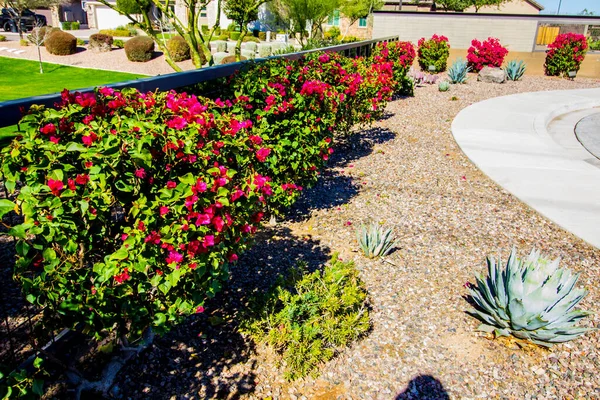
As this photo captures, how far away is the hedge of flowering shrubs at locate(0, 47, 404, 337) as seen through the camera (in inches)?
102

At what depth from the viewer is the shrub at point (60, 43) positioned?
1046 inches

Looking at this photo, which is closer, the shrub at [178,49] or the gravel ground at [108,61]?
the gravel ground at [108,61]

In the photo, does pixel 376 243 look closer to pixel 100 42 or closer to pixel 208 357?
pixel 208 357

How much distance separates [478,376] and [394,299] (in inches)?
44.0

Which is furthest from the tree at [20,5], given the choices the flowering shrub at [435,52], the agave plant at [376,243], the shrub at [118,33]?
the agave plant at [376,243]

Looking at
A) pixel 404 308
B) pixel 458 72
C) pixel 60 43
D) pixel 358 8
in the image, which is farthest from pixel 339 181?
pixel 358 8

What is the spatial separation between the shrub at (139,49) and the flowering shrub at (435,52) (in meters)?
14.4

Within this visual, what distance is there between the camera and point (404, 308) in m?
4.55

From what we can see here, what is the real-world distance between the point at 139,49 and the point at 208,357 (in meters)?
25.0

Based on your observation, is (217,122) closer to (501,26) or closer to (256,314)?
(256,314)

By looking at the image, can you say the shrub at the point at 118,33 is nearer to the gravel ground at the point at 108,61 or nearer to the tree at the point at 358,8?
the gravel ground at the point at 108,61

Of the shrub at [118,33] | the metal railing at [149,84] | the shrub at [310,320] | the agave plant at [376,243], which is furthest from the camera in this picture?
the shrub at [118,33]

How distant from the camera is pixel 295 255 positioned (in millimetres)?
5402

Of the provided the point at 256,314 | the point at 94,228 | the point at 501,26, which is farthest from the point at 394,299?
the point at 501,26
